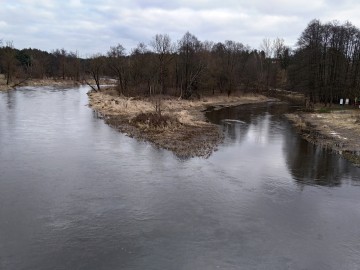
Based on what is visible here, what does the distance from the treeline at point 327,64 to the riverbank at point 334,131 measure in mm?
10559


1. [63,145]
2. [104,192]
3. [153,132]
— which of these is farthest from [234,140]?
[104,192]

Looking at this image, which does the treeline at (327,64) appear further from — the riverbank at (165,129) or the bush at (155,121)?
the bush at (155,121)

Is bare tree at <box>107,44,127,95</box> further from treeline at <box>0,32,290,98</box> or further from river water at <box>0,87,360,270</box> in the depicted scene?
river water at <box>0,87,360,270</box>

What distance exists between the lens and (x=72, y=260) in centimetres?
1092

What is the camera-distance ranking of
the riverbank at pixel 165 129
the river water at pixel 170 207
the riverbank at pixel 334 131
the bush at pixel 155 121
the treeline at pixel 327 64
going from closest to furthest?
the river water at pixel 170 207
the riverbank at pixel 165 129
the riverbank at pixel 334 131
the bush at pixel 155 121
the treeline at pixel 327 64

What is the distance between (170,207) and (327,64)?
53209 mm

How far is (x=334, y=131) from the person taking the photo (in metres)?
36.0

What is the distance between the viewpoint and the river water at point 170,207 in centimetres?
1146

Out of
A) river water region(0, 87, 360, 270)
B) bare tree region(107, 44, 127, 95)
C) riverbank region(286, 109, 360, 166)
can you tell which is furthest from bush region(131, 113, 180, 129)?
bare tree region(107, 44, 127, 95)

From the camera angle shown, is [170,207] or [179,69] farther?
[179,69]

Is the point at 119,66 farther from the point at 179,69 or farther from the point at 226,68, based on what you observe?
the point at 226,68

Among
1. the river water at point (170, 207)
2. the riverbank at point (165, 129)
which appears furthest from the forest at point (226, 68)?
the river water at point (170, 207)

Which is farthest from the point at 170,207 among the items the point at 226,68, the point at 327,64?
the point at 226,68

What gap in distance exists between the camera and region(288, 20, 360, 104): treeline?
2336 inches
